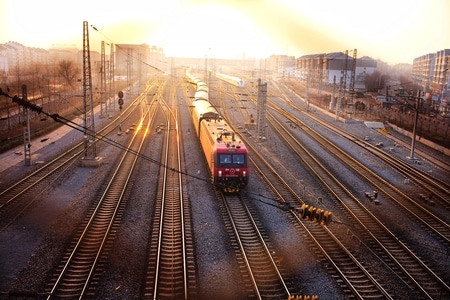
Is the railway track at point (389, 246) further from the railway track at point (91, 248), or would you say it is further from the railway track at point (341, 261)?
the railway track at point (91, 248)

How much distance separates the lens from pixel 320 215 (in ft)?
34.6

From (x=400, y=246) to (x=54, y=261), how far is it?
11.4 m

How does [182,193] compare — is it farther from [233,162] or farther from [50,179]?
[50,179]

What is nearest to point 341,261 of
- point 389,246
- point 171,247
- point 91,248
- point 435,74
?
point 389,246

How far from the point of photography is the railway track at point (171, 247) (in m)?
11.8

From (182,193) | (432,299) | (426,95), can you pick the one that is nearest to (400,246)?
(432,299)

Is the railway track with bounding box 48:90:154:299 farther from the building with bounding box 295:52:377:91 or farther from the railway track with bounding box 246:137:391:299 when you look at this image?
the building with bounding box 295:52:377:91

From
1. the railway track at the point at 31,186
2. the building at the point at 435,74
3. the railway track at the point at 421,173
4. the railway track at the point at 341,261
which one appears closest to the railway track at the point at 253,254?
the railway track at the point at 341,261

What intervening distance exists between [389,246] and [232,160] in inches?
305

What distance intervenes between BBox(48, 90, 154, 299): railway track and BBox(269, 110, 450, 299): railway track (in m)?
9.01

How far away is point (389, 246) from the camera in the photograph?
15.0 m

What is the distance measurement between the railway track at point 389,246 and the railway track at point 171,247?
6266 millimetres

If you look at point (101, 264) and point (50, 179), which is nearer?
point (101, 264)

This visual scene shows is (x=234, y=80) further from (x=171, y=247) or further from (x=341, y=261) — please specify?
(x=341, y=261)
